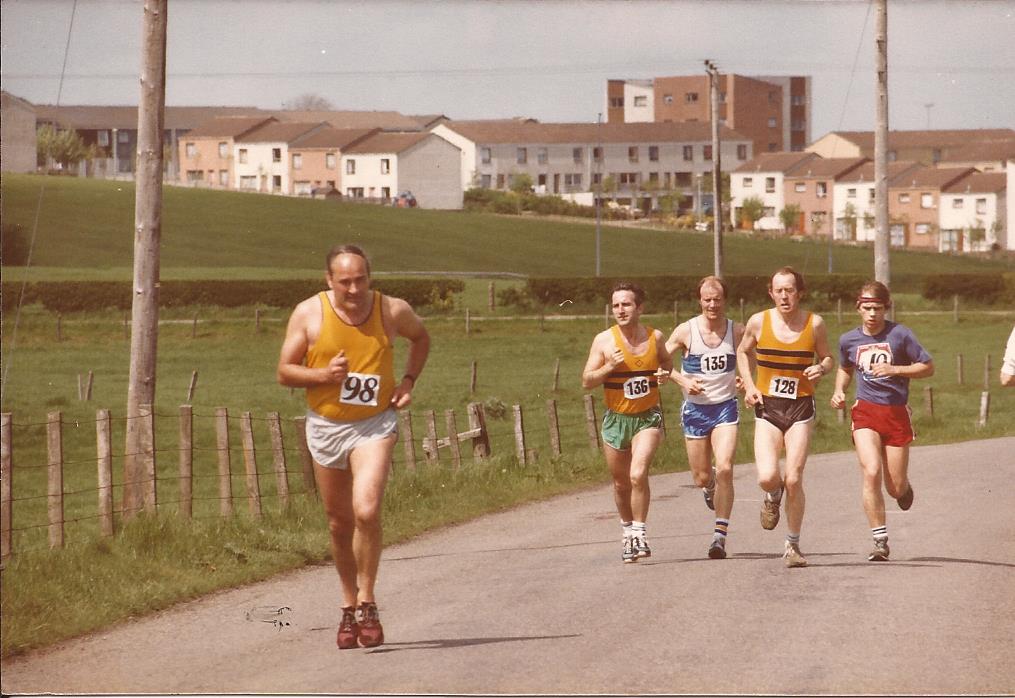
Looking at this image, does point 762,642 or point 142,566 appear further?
point 142,566

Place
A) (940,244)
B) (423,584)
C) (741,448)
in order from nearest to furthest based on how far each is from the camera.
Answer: (423,584) < (741,448) < (940,244)

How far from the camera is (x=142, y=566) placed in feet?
42.5

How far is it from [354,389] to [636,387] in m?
3.96

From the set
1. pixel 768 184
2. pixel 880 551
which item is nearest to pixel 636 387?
pixel 880 551

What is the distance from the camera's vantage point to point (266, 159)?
306 feet

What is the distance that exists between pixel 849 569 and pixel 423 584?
319 centimetres

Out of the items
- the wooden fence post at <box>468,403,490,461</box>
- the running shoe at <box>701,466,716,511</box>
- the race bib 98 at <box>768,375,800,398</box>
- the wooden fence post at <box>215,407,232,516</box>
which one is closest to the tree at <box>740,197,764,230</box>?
the wooden fence post at <box>468,403,490,461</box>

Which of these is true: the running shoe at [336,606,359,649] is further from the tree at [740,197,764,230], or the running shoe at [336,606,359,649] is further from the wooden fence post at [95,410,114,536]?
the tree at [740,197,764,230]

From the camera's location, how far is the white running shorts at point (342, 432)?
9.03 m

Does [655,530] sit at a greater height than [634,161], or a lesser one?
lesser

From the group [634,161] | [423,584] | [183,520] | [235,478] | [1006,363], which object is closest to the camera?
[1006,363]

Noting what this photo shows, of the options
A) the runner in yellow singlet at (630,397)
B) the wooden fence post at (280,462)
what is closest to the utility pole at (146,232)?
the wooden fence post at (280,462)

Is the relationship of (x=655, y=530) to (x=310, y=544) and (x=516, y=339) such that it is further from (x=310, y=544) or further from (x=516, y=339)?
(x=516, y=339)

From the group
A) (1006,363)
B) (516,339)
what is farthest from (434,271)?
(1006,363)
